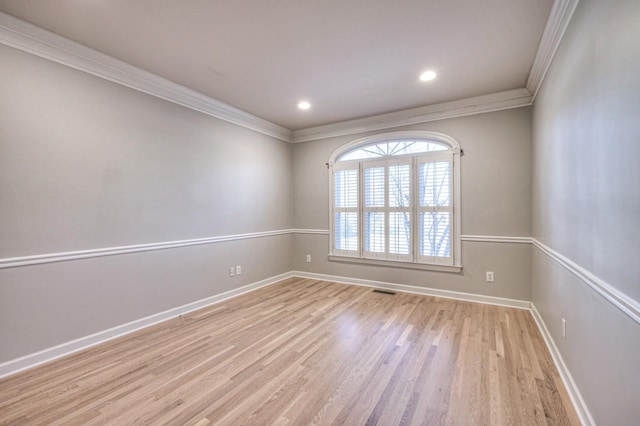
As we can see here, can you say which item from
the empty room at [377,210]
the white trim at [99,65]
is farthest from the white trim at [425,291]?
the white trim at [99,65]

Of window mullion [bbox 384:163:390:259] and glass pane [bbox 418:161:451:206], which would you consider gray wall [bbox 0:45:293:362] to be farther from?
glass pane [bbox 418:161:451:206]

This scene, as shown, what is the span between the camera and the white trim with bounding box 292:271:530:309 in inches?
141

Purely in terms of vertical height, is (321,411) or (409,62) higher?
(409,62)

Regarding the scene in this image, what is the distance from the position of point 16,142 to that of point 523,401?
4.14 metres

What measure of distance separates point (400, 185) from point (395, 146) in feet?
2.10

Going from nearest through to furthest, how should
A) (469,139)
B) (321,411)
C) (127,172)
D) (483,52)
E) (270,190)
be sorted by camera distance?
(321,411) < (483,52) < (127,172) < (469,139) < (270,190)

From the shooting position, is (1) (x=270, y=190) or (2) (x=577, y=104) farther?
(1) (x=270, y=190)

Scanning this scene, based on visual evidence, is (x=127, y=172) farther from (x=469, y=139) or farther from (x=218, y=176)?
(x=469, y=139)

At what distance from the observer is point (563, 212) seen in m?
2.10

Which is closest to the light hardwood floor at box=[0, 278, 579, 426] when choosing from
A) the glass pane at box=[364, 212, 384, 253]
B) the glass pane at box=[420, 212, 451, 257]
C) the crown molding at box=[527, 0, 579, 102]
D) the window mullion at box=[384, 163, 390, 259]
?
the glass pane at box=[420, 212, 451, 257]

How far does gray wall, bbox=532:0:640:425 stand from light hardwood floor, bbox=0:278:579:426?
0.43 m

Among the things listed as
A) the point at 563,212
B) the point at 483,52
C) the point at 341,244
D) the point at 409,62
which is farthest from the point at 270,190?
the point at 563,212

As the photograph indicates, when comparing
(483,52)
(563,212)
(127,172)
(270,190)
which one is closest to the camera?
(563,212)

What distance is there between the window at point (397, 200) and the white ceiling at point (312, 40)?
906 millimetres
